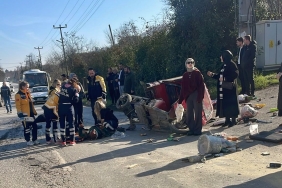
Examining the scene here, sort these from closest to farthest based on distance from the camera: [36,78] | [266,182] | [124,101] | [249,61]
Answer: [266,182] → [124,101] → [249,61] → [36,78]

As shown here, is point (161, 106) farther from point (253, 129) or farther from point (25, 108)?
point (25, 108)

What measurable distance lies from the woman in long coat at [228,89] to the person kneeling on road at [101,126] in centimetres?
299

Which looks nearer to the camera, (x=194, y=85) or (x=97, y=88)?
(x=194, y=85)

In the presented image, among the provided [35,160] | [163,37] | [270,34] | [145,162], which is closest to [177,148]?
[145,162]

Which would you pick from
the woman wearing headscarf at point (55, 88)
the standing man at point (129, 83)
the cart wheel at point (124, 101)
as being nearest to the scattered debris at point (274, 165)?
the cart wheel at point (124, 101)

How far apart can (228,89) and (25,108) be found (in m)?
5.39

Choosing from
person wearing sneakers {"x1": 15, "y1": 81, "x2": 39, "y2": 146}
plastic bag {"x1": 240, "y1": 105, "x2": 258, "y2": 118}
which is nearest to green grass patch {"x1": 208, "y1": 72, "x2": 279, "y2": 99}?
plastic bag {"x1": 240, "y1": 105, "x2": 258, "y2": 118}

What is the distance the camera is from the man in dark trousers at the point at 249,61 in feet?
37.9

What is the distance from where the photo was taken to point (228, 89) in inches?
354

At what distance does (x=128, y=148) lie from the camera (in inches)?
A: 320

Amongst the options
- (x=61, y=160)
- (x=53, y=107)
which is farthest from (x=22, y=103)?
(x=61, y=160)

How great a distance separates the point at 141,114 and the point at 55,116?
7.67 feet

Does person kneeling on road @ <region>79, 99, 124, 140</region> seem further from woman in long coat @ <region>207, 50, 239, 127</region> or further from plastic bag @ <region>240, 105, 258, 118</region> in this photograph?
plastic bag @ <region>240, 105, 258, 118</region>

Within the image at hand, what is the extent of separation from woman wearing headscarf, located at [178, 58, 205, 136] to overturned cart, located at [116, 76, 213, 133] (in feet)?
1.28
